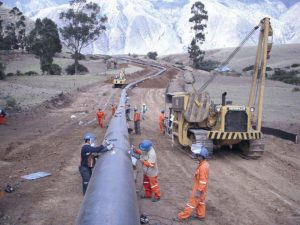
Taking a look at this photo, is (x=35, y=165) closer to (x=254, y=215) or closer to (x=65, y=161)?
(x=65, y=161)

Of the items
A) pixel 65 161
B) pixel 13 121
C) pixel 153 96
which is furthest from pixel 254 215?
pixel 153 96

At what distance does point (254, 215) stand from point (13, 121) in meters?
17.2

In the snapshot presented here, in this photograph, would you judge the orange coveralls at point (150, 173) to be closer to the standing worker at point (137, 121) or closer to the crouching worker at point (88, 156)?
the crouching worker at point (88, 156)

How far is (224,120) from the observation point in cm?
1530

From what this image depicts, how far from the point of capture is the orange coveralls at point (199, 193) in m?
9.21

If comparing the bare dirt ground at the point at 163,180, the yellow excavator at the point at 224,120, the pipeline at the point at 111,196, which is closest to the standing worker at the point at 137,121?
the bare dirt ground at the point at 163,180

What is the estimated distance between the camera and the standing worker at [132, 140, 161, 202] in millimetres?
10383

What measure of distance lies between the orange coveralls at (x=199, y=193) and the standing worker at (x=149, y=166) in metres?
1.20

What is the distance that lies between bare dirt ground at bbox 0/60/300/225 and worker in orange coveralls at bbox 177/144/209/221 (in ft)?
0.87

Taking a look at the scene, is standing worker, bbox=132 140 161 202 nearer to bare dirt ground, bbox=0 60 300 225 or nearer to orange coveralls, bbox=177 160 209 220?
bare dirt ground, bbox=0 60 300 225

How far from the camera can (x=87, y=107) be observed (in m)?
31.8

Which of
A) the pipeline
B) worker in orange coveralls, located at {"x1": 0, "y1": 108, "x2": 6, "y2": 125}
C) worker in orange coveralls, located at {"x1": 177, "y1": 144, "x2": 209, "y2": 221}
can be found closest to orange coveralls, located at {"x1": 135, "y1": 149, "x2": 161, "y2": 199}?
the pipeline

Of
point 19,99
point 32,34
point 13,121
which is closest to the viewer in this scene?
point 13,121

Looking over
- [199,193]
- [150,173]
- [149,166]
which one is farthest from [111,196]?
[150,173]
